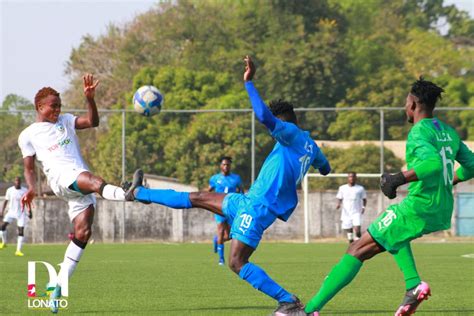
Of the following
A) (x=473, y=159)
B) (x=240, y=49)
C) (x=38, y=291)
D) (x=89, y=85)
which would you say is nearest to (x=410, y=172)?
(x=473, y=159)

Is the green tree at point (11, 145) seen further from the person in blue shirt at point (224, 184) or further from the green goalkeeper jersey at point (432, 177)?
the green goalkeeper jersey at point (432, 177)

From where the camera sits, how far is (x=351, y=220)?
30.5 meters

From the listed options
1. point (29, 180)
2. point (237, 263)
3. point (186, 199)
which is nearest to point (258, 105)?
point (186, 199)

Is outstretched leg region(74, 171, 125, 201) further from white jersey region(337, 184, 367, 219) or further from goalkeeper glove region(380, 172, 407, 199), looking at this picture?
white jersey region(337, 184, 367, 219)

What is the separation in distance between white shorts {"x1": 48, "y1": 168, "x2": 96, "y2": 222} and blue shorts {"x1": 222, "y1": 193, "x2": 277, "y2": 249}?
6.99ft

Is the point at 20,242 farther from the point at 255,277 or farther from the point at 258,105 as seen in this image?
the point at 258,105

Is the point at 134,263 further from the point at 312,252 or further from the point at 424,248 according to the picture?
the point at 424,248

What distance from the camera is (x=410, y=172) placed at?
9266 millimetres

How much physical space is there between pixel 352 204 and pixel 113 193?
2001 cm

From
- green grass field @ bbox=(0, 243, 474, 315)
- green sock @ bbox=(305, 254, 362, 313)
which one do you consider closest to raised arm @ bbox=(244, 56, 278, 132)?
green sock @ bbox=(305, 254, 362, 313)

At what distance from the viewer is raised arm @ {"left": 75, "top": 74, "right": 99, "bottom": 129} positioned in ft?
38.0

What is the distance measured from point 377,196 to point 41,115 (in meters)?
23.8

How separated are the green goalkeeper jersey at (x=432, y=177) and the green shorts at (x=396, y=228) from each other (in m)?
0.05

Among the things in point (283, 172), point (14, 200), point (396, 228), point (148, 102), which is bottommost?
point (14, 200)
